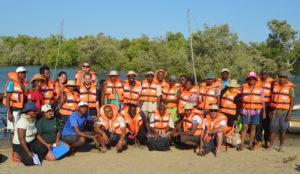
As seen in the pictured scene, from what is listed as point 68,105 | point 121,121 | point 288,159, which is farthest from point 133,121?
point 288,159

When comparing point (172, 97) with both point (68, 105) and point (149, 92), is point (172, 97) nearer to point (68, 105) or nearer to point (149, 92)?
point (149, 92)

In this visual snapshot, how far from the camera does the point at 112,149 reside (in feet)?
24.3

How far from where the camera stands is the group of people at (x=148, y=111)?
21.2 feet

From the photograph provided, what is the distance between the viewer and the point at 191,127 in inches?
278

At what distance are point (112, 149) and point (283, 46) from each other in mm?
42338

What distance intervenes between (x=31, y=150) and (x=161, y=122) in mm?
3064

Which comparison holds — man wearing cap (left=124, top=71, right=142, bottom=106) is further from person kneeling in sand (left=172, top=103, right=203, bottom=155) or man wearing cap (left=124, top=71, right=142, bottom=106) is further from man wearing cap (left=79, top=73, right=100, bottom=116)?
person kneeling in sand (left=172, top=103, right=203, bottom=155)

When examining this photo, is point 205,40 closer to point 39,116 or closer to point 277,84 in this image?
point 277,84

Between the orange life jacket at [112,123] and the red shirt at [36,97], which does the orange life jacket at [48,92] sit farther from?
the orange life jacket at [112,123]

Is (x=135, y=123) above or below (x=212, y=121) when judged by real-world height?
below

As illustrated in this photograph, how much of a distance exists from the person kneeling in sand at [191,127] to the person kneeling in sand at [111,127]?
4.30 feet

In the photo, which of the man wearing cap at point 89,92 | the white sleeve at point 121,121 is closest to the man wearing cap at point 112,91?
the man wearing cap at point 89,92

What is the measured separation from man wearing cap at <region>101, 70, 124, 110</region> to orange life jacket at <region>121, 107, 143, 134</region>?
1.69ft

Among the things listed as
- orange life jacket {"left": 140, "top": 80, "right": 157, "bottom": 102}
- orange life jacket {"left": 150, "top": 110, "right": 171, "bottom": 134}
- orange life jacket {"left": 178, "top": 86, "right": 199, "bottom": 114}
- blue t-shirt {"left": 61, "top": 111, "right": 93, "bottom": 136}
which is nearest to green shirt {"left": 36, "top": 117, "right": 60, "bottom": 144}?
blue t-shirt {"left": 61, "top": 111, "right": 93, "bottom": 136}
